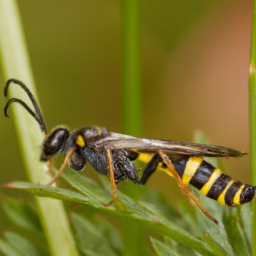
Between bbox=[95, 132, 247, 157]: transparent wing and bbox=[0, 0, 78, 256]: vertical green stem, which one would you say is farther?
bbox=[95, 132, 247, 157]: transparent wing

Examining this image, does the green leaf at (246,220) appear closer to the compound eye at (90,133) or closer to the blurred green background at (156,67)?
the compound eye at (90,133)

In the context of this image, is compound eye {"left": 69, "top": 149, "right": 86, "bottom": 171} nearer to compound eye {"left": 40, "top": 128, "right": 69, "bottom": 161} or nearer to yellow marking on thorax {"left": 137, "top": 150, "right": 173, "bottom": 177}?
compound eye {"left": 40, "top": 128, "right": 69, "bottom": 161}

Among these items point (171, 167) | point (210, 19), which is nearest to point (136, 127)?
point (171, 167)

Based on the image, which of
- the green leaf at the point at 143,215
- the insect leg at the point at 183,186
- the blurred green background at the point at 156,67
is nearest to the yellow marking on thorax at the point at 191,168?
the insect leg at the point at 183,186

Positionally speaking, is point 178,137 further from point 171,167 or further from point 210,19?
point 171,167

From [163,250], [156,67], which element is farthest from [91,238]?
[156,67]

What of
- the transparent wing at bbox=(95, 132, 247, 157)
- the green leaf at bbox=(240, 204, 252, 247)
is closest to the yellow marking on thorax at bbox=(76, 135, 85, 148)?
the transparent wing at bbox=(95, 132, 247, 157)
